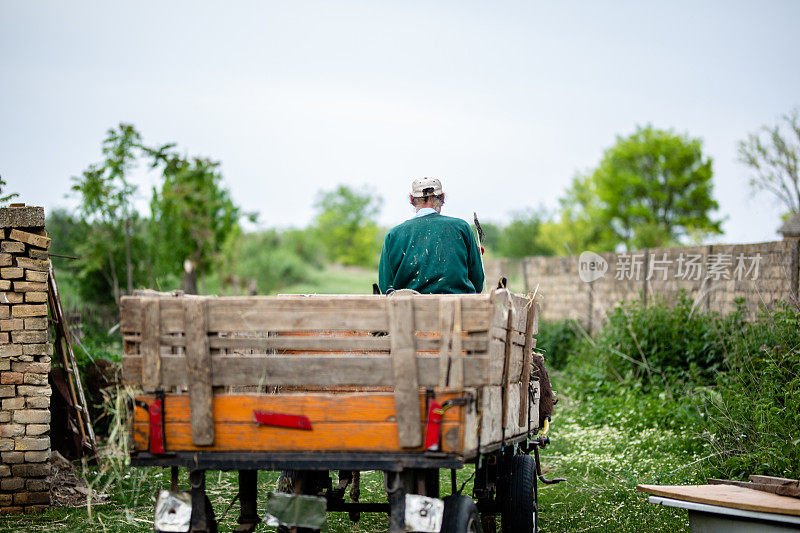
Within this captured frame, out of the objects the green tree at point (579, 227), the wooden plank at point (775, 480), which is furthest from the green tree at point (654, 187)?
the wooden plank at point (775, 480)

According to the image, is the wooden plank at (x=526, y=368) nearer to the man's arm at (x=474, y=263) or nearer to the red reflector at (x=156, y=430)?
the man's arm at (x=474, y=263)

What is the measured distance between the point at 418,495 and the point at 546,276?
40.2ft

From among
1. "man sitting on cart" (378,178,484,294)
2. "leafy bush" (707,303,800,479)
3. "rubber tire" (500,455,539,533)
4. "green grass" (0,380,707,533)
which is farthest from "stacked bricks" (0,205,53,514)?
"leafy bush" (707,303,800,479)

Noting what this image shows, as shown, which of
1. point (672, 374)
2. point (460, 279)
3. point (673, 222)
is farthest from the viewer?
point (673, 222)

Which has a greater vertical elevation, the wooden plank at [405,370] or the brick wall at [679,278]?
the brick wall at [679,278]

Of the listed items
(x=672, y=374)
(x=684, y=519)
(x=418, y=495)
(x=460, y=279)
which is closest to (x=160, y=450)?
(x=418, y=495)

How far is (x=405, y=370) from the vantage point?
377 centimetres

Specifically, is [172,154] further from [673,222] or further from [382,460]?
[673,222]

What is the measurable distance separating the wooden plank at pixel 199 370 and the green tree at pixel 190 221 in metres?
15.2

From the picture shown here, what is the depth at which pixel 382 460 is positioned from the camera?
3.83 metres

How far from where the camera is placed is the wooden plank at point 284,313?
3836 millimetres

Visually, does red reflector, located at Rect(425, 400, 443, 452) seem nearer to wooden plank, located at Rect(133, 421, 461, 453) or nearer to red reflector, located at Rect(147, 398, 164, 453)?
wooden plank, located at Rect(133, 421, 461, 453)

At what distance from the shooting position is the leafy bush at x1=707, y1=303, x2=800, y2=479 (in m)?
6.58

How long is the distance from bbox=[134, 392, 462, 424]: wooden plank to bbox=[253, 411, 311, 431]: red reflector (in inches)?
0.9
